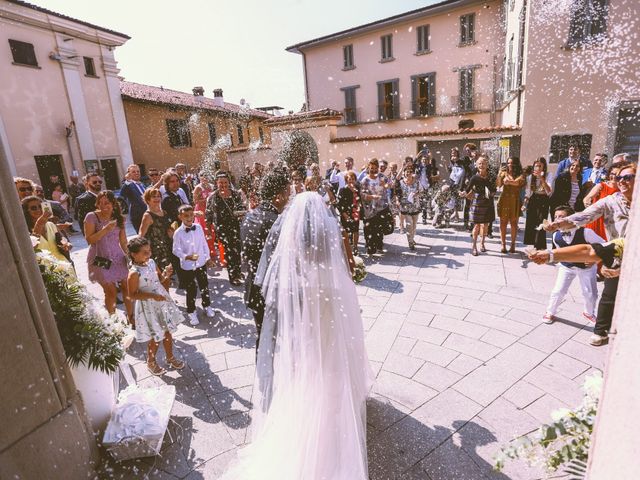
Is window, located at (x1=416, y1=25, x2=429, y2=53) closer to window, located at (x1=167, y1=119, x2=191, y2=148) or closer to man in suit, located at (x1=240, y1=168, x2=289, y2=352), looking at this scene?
window, located at (x1=167, y1=119, x2=191, y2=148)

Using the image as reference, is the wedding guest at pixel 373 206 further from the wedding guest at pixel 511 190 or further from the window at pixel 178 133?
the window at pixel 178 133

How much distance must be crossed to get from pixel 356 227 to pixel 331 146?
6.57 meters

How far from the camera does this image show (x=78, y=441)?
2389 mm

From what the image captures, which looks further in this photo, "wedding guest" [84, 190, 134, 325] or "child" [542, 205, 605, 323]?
"wedding guest" [84, 190, 134, 325]

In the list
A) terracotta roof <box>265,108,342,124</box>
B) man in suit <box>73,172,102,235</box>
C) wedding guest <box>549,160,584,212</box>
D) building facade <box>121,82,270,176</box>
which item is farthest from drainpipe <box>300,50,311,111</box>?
man in suit <box>73,172,102,235</box>

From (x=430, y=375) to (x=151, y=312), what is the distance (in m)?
3.00

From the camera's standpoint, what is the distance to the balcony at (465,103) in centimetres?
1986

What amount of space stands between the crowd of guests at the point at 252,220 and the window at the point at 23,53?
9692 mm

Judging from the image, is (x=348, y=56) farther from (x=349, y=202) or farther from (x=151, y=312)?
(x=151, y=312)

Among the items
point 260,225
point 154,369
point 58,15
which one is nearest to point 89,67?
point 58,15

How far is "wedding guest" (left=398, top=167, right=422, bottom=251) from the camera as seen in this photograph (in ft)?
24.4

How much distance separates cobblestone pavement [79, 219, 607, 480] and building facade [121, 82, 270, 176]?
1270 centimetres

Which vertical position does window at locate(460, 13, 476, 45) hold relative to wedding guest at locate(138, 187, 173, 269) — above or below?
above

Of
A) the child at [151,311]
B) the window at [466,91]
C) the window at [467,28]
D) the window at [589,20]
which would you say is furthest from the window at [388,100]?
the child at [151,311]
